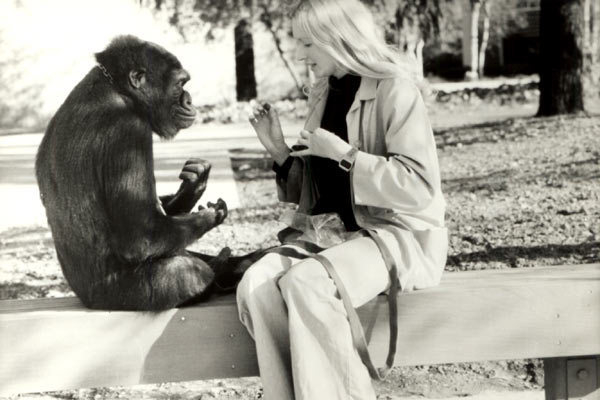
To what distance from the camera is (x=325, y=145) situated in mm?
2797

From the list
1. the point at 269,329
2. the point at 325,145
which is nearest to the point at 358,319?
the point at 269,329

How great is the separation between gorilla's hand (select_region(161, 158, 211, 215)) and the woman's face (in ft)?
1.58

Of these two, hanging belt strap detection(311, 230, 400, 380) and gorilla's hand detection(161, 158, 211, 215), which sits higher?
gorilla's hand detection(161, 158, 211, 215)

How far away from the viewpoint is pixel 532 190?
Result: 661cm

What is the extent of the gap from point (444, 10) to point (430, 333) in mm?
5270

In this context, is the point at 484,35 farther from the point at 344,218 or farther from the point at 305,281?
the point at 305,281

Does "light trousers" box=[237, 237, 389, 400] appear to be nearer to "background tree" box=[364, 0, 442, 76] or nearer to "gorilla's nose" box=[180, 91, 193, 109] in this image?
"gorilla's nose" box=[180, 91, 193, 109]

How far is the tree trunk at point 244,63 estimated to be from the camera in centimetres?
748

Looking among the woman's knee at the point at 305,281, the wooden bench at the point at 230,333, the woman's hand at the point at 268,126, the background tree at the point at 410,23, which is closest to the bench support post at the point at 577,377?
the wooden bench at the point at 230,333

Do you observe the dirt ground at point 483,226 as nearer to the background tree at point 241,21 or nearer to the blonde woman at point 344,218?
the background tree at point 241,21

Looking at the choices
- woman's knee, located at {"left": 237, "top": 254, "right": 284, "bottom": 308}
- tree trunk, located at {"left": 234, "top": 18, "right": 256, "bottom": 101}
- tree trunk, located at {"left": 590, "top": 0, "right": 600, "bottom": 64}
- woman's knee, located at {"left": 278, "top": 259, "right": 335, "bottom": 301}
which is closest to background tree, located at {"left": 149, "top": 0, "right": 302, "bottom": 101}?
tree trunk, located at {"left": 234, "top": 18, "right": 256, "bottom": 101}

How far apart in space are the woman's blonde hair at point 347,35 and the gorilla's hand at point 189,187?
1.86 ft

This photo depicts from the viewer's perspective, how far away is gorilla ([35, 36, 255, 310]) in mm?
2775

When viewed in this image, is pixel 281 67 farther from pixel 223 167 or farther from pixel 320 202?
pixel 320 202
